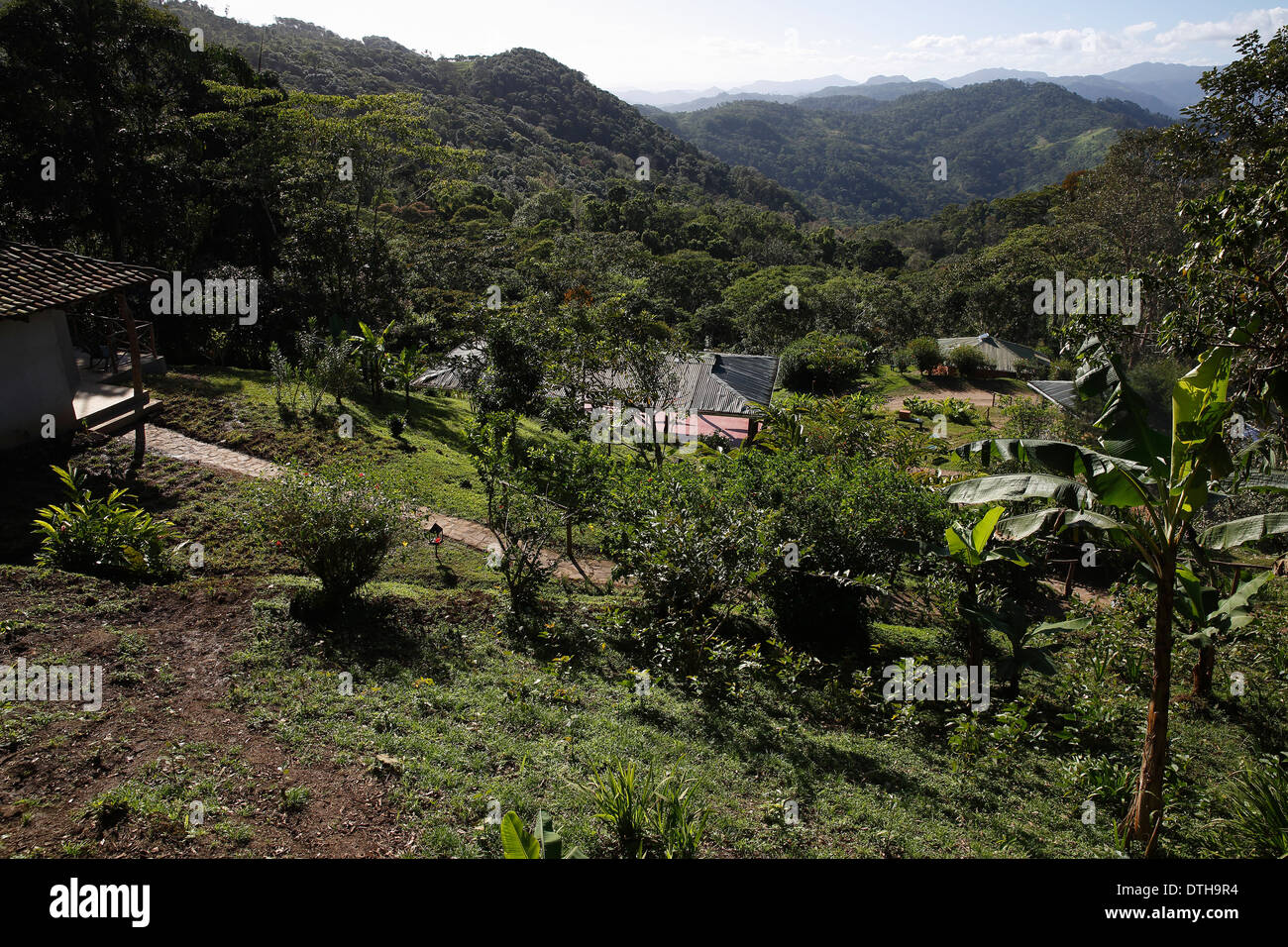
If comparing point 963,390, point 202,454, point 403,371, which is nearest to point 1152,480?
point 202,454

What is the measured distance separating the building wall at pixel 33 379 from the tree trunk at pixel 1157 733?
46.0 feet

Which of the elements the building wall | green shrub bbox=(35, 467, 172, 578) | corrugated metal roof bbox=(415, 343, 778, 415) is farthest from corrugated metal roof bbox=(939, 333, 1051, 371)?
green shrub bbox=(35, 467, 172, 578)

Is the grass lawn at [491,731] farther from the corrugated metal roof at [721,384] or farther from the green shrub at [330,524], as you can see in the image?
the corrugated metal roof at [721,384]

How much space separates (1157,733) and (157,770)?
22.0 ft

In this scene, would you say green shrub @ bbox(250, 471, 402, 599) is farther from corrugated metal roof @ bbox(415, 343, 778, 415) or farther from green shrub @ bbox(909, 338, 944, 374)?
green shrub @ bbox(909, 338, 944, 374)

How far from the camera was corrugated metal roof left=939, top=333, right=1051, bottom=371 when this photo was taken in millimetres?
35062

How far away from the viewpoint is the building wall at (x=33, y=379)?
34.0 feet

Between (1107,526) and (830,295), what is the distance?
Result: 124 feet

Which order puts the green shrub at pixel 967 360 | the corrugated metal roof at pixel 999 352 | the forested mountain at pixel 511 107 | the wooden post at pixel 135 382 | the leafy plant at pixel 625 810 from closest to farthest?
the leafy plant at pixel 625 810 < the wooden post at pixel 135 382 < the green shrub at pixel 967 360 < the corrugated metal roof at pixel 999 352 < the forested mountain at pixel 511 107

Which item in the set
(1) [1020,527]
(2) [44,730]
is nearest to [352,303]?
(2) [44,730]

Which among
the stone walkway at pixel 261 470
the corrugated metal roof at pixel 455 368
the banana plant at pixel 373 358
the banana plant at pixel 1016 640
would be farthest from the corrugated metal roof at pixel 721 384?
the banana plant at pixel 1016 640

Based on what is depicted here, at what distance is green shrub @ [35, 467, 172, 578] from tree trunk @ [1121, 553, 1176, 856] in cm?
972

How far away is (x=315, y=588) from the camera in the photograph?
7953 mm
